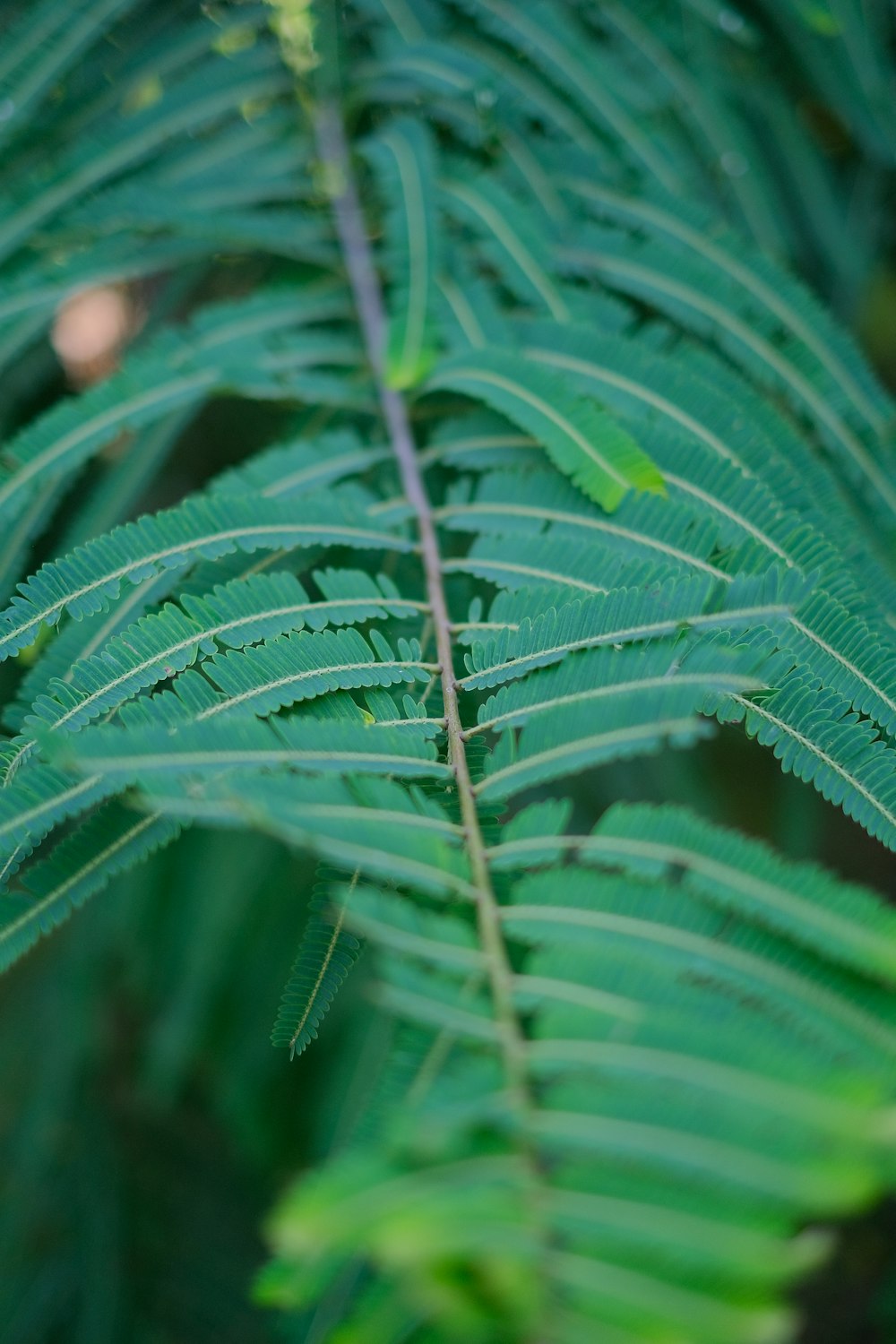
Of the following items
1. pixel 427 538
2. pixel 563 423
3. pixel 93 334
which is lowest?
pixel 427 538

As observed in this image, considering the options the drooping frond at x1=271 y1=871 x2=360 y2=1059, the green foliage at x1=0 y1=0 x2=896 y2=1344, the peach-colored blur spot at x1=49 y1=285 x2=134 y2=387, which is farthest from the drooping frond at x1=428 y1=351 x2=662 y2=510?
A: the peach-colored blur spot at x1=49 y1=285 x2=134 y2=387

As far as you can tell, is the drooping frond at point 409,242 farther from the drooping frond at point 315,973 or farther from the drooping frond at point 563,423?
the drooping frond at point 315,973

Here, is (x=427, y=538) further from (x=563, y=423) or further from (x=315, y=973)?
(x=315, y=973)

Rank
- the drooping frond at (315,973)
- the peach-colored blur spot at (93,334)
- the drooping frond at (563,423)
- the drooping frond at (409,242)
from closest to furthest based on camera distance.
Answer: the drooping frond at (315,973)
the drooping frond at (563,423)
the drooping frond at (409,242)
the peach-colored blur spot at (93,334)

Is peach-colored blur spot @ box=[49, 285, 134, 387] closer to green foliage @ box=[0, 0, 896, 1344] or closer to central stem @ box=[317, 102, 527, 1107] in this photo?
green foliage @ box=[0, 0, 896, 1344]

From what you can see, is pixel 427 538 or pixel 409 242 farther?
pixel 409 242

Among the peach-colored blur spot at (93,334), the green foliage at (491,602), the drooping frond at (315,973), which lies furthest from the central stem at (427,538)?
the peach-colored blur spot at (93,334)

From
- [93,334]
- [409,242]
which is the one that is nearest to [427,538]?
[409,242]

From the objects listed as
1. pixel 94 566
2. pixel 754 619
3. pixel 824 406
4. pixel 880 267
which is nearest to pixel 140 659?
pixel 94 566
